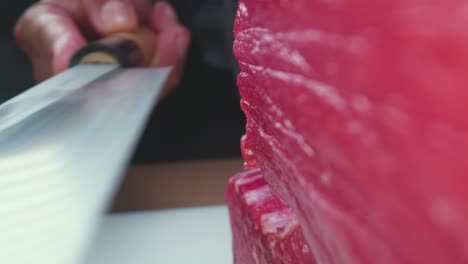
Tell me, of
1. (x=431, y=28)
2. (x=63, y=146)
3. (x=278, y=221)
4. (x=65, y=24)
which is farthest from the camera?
(x=65, y=24)

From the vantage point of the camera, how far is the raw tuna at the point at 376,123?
10 centimetres

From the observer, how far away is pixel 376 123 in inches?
4.7

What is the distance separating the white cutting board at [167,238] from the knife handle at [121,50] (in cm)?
30

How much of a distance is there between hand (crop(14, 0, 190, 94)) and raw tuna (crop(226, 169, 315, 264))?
87 cm

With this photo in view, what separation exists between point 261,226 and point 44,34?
1073 mm

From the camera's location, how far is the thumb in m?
1.13

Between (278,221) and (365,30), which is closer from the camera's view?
(365,30)

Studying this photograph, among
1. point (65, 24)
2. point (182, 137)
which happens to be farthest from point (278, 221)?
point (65, 24)

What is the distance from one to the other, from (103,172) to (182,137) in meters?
0.86

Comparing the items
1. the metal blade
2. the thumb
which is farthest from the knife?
the thumb

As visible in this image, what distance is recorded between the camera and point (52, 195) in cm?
27

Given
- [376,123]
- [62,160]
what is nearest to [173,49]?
[62,160]

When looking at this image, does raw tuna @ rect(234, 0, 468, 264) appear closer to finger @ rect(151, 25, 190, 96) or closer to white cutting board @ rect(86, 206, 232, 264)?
white cutting board @ rect(86, 206, 232, 264)

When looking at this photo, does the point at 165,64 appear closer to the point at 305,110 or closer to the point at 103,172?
the point at 103,172
